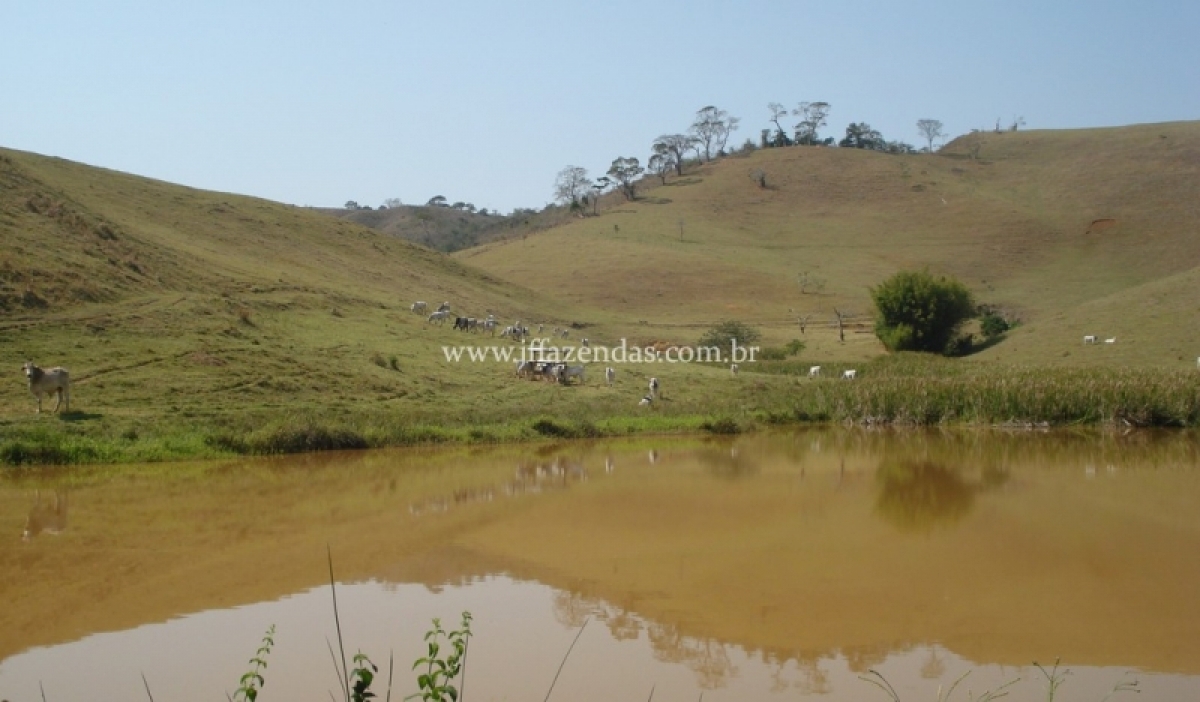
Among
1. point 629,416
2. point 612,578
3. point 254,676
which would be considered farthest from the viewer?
point 629,416

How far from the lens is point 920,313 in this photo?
47250 millimetres

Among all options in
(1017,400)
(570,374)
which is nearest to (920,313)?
(1017,400)

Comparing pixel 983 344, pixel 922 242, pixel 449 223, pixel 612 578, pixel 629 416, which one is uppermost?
pixel 449 223

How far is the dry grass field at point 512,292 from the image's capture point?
2444 cm

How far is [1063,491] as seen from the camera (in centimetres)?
1798

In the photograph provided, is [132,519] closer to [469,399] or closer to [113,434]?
[113,434]

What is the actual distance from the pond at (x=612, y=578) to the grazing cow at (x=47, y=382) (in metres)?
3.45

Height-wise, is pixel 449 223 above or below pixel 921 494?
above

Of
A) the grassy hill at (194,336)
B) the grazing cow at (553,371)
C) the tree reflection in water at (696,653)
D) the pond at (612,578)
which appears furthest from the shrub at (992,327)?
the tree reflection in water at (696,653)

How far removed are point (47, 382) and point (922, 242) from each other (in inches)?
3161

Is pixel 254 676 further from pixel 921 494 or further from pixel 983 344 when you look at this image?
pixel 983 344

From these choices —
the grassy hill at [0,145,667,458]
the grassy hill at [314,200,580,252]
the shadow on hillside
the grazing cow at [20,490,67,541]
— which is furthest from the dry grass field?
the grassy hill at [314,200,580,252]

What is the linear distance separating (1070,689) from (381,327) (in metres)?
29.0

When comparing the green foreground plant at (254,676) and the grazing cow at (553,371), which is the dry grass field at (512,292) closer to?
the grazing cow at (553,371)
